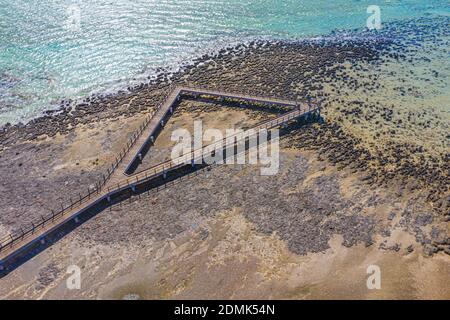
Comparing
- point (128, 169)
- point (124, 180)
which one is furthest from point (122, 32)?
point (124, 180)

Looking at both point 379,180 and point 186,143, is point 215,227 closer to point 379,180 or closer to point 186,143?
point 186,143

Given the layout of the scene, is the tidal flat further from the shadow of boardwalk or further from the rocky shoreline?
the shadow of boardwalk

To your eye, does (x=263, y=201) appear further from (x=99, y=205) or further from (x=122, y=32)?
(x=122, y=32)

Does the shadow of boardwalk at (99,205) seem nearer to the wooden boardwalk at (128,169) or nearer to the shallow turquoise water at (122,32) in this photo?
the wooden boardwalk at (128,169)

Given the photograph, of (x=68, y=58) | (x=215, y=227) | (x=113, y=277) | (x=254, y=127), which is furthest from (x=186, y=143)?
(x=68, y=58)

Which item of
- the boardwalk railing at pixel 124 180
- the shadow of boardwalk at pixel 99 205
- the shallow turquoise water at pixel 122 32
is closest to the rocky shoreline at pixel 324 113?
the boardwalk railing at pixel 124 180

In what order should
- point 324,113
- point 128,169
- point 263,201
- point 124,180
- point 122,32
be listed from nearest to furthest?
point 263,201 → point 124,180 → point 128,169 → point 324,113 → point 122,32
